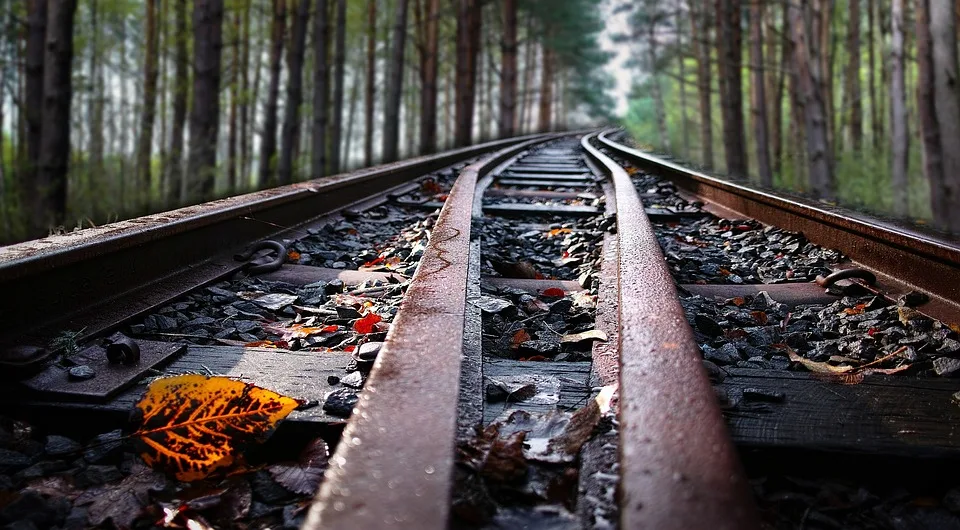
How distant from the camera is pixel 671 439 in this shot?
90 centimetres

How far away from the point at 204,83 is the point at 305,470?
9137 millimetres

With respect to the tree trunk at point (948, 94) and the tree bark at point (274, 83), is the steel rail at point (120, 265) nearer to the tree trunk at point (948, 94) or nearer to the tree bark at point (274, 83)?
the tree trunk at point (948, 94)

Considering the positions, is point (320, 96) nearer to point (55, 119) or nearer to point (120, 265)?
point (55, 119)

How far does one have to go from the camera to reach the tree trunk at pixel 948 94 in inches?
256

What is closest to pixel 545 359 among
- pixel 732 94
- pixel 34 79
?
pixel 34 79

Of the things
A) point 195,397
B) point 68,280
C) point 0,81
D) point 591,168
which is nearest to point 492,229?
point 68,280

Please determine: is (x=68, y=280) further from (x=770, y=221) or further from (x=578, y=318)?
(x=770, y=221)

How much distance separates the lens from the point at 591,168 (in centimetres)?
752

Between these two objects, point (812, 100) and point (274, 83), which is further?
point (274, 83)

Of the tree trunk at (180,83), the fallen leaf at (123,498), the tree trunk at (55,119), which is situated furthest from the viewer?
the tree trunk at (180,83)

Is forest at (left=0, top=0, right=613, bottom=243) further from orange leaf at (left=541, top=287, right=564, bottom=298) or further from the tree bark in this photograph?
orange leaf at (left=541, top=287, right=564, bottom=298)

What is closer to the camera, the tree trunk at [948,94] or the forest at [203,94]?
the tree trunk at [948,94]

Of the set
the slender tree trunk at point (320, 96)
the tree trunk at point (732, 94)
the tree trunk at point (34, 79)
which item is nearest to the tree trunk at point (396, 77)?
the slender tree trunk at point (320, 96)

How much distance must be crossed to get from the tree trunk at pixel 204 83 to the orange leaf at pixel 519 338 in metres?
7.94
